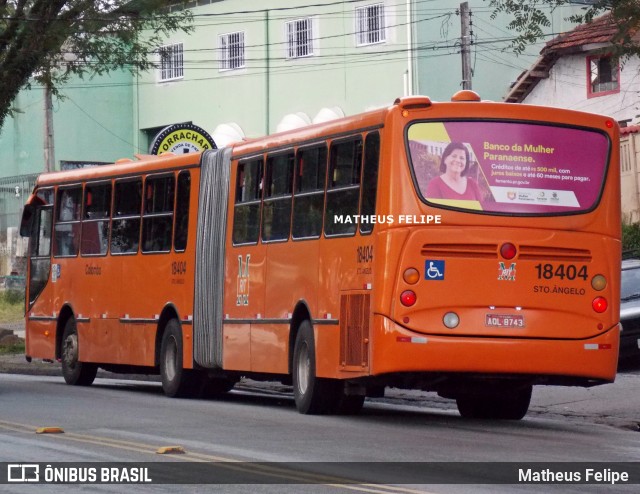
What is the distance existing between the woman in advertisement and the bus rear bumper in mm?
1376

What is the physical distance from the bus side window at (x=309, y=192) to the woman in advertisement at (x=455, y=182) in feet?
6.64

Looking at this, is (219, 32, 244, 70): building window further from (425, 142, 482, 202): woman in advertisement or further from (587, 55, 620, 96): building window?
(425, 142, 482, 202): woman in advertisement

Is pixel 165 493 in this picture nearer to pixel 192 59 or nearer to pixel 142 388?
pixel 142 388

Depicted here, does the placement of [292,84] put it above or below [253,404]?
above

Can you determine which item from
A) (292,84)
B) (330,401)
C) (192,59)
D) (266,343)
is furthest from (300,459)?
(192,59)

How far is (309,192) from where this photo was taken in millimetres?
17656

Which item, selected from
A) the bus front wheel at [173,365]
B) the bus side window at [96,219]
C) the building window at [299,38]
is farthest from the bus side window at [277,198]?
the building window at [299,38]

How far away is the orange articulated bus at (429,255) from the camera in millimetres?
15500

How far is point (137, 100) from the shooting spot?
52.2 m

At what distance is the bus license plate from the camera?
1552 centimetres

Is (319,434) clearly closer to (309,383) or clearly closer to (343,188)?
(309,383)

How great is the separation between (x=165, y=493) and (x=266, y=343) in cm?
857

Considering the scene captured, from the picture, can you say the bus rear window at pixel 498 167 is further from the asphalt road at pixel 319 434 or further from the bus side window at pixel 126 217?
the bus side window at pixel 126 217

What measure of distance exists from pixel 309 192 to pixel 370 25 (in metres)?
26.4
